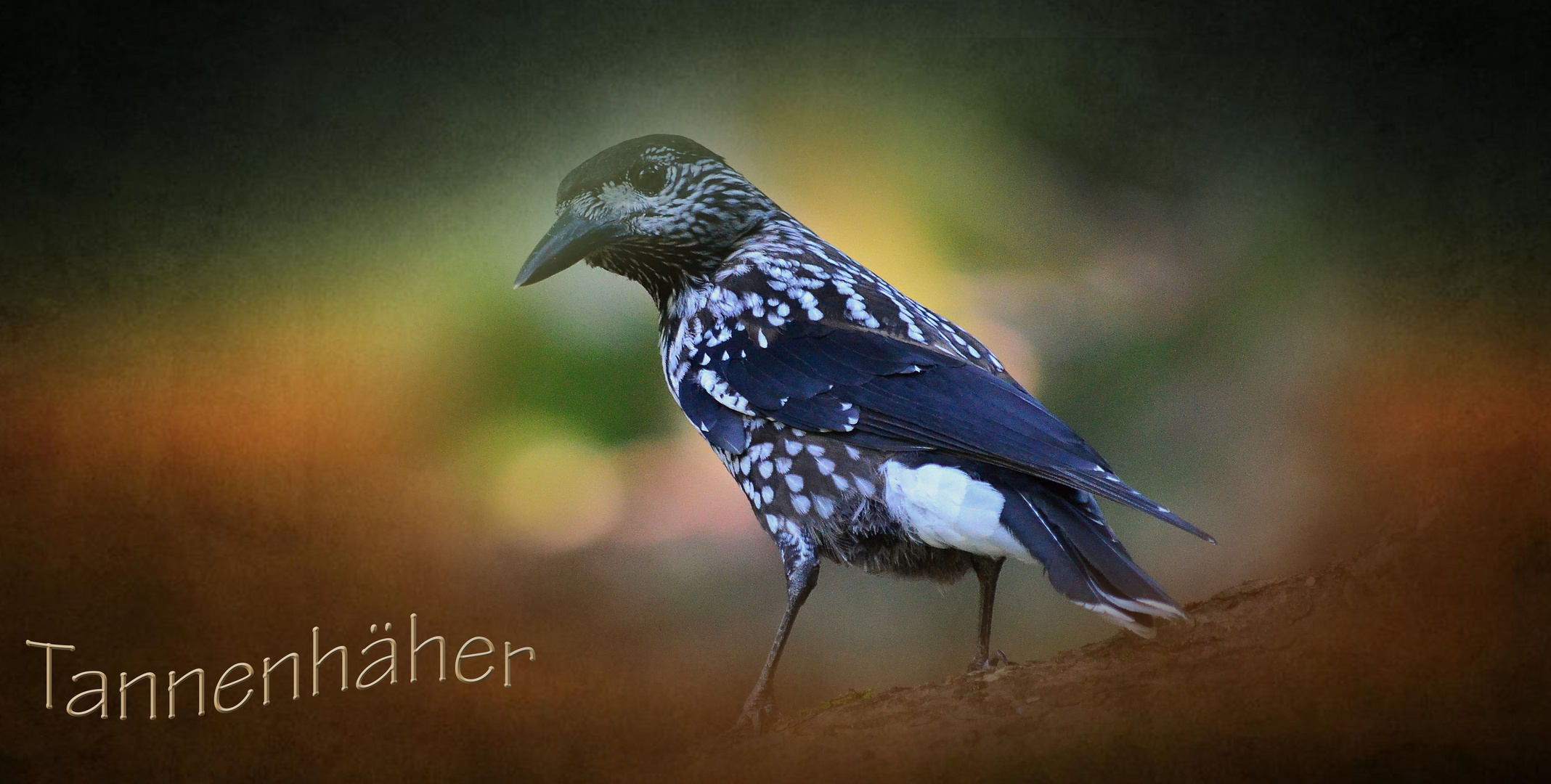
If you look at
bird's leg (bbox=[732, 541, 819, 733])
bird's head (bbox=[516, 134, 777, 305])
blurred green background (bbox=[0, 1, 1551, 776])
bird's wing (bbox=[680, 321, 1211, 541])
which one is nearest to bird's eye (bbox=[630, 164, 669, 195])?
bird's head (bbox=[516, 134, 777, 305])

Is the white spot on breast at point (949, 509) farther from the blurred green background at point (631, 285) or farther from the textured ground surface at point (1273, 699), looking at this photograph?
the blurred green background at point (631, 285)

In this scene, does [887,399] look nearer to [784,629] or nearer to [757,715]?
[784,629]

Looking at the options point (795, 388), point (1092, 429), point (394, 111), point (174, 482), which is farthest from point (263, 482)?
point (1092, 429)

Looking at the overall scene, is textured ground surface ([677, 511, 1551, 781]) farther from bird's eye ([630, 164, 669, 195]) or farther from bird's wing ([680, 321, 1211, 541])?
bird's eye ([630, 164, 669, 195])

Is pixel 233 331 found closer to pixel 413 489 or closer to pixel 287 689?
pixel 413 489

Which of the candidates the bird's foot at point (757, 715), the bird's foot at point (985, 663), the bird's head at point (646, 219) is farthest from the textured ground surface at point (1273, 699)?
the bird's head at point (646, 219)

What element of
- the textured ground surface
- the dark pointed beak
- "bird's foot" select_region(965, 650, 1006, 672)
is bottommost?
the textured ground surface

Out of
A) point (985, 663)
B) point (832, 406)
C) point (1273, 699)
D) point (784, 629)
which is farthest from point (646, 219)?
point (1273, 699)
